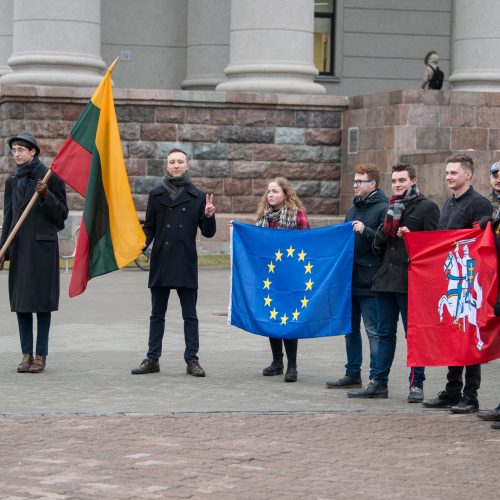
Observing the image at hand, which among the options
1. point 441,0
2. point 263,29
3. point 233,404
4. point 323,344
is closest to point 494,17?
point 263,29

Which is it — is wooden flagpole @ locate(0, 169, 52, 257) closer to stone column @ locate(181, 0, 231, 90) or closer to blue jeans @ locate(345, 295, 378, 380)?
blue jeans @ locate(345, 295, 378, 380)

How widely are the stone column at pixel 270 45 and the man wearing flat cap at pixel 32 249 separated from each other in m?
14.7

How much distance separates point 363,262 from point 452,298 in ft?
3.98

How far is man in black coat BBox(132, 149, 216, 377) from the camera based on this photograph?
1203 cm

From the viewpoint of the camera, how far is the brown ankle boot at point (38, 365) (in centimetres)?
1202

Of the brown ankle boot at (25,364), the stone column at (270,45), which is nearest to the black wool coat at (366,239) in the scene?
the brown ankle boot at (25,364)

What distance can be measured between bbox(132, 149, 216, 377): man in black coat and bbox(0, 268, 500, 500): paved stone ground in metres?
0.28

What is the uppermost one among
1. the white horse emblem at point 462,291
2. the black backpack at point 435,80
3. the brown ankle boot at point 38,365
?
the black backpack at point 435,80

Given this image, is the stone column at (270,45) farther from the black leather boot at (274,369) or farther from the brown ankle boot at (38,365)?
the brown ankle boot at (38,365)

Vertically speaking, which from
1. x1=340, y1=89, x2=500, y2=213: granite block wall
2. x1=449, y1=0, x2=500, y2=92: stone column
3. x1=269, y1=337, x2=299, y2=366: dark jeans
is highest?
x1=449, y1=0, x2=500, y2=92: stone column

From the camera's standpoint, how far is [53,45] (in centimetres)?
2627

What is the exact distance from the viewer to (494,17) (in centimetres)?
2736

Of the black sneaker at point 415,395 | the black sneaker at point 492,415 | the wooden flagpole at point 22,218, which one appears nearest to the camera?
the black sneaker at point 492,415

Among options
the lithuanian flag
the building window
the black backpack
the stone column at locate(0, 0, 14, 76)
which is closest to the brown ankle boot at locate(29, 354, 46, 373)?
the lithuanian flag
